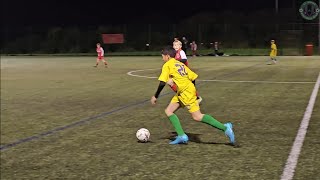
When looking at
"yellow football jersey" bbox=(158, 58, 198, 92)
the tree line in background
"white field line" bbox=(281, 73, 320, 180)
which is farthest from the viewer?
the tree line in background

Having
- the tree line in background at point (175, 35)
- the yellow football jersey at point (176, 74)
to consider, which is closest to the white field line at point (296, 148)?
the yellow football jersey at point (176, 74)

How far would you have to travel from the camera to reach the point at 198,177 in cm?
561

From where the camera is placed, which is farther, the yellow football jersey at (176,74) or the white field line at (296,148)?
the yellow football jersey at (176,74)

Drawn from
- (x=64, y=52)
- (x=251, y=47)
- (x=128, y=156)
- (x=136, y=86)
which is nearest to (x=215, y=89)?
(x=136, y=86)

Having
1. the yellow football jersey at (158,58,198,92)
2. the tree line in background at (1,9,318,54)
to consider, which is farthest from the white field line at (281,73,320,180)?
the tree line in background at (1,9,318,54)

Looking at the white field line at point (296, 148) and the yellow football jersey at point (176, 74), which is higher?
the yellow football jersey at point (176, 74)

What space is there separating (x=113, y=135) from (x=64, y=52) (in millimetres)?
62779

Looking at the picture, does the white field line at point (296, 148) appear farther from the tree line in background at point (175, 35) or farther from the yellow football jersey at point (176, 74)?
the tree line in background at point (175, 35)

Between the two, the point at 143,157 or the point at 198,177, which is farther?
the point at 143,157

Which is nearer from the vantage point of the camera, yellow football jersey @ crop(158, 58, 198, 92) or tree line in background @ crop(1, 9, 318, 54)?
yellow football jersey @ crop(158, 58, 198, 92)

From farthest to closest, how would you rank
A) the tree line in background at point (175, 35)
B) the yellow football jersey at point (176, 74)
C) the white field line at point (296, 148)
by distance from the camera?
the tree line in background at point (175, 35), the yellow football jersey at point (176, 74), the white field line at point (296, 148)

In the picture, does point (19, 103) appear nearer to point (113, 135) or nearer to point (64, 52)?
point (113, 135)

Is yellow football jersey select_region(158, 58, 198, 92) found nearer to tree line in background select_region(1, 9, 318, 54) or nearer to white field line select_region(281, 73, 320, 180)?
white field line select_region(281, 73, 320, 180)

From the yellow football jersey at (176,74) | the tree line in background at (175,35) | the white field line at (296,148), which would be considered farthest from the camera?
the tree line in background at (175,35)
